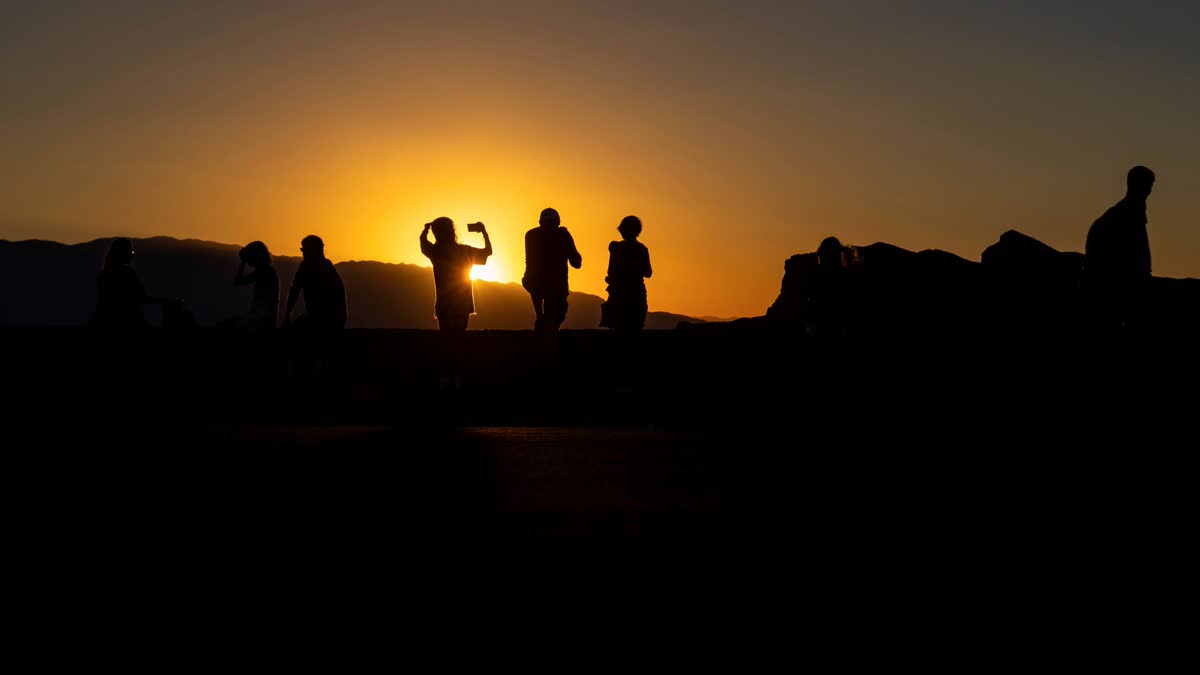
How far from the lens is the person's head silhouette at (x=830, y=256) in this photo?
17016 millimetres

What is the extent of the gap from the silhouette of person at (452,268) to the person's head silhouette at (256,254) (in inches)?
71.3

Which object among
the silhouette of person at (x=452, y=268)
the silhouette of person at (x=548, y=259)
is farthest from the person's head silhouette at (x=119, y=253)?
the silhouette of person at (x=548, y=259)

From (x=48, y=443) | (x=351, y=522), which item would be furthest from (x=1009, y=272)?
(x=351, y=522)

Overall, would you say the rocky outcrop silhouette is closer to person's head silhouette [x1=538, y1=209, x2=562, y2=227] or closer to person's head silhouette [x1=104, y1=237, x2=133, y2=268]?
person's head silhouette [x1=538, y1=209, x2=562, y2=227]

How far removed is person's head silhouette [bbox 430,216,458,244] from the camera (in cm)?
1672

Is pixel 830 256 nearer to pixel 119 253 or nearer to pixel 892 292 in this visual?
pixel 892 292

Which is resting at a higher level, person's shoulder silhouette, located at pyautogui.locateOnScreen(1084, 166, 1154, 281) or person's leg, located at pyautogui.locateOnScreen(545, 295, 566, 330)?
person's shoulder silhouette, located at pyautogui.locateOnScreen(1084, 166, 1154, 281)

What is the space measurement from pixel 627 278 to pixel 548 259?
930mm

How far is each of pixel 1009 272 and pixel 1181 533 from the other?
13568mm

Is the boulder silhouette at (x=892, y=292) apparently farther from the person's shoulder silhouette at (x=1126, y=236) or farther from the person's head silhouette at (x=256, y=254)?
the person's head silhouette at (x=256, y=254)

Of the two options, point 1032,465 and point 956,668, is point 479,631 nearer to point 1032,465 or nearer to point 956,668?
point 956,668

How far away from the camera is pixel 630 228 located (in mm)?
17000

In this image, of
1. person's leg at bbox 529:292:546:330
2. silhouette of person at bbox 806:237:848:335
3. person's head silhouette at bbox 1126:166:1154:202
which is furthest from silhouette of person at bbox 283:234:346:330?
person's head silhouette at bbox 1126:166:1154:202

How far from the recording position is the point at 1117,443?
11.9m
